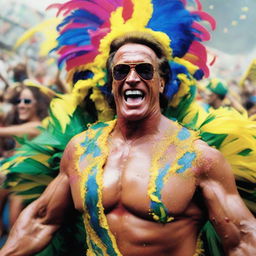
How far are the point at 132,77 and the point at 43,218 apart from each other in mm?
853

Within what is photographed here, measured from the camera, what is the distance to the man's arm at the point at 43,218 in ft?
7.34

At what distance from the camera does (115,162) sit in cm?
215

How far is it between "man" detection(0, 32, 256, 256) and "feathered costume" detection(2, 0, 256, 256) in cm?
22

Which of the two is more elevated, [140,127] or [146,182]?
[140,127]

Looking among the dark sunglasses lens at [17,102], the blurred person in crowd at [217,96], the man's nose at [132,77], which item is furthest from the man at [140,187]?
the blurred person in crowd at [217,96]

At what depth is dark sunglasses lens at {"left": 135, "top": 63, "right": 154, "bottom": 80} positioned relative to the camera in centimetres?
219

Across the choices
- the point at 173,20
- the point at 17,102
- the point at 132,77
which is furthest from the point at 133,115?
the point at 17,102

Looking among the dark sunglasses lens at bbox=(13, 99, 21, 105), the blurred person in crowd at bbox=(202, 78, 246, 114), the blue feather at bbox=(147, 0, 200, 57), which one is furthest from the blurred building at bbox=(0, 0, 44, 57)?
the blue feather at bbox=(147, 0, 200, 57)

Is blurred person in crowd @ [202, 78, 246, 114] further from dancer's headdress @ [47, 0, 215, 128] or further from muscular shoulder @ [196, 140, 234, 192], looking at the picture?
muscular shoulder @ [196, 140, 234, 192]

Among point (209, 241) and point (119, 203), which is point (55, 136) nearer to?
point (119, 203)

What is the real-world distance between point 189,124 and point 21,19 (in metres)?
5.45

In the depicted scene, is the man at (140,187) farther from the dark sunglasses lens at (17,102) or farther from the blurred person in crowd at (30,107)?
the dark sunglasses lens at (17,102)

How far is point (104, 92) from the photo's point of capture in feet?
8.63

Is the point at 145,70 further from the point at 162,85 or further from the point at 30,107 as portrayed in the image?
the point at 30,107
